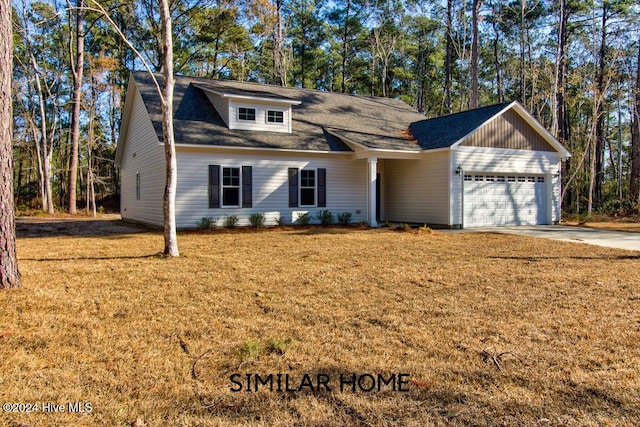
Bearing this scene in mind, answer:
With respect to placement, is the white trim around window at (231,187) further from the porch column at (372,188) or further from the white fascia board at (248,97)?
the porch column at (372,188)

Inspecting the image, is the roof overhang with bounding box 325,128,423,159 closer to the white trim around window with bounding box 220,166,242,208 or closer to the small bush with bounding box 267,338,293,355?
the white trim around window with bounding box 220,166,242,208

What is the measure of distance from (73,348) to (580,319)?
5.06 meters

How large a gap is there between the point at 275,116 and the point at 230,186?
329 centimetres

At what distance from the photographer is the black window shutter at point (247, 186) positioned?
14.5 metres

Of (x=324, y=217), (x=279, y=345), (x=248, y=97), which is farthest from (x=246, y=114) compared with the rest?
(x=279, y=345)

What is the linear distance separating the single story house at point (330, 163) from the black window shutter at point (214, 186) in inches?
1.3

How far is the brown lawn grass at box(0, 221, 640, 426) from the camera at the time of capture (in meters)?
2.87

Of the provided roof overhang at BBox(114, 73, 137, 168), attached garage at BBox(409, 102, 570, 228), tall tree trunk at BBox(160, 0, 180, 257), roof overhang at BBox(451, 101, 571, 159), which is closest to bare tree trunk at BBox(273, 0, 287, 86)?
roof overhang at BBox(114, 73, 137, 168)

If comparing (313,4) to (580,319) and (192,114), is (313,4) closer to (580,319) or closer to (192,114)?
(192,114)

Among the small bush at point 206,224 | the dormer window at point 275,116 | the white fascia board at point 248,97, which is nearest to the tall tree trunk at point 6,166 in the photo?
the small bush at point 206,224

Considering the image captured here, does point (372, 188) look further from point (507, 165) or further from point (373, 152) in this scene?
point (507, 165)

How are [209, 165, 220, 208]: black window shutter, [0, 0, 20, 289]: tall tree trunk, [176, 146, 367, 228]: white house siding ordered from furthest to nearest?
[209, 165, 220, 208]: black window shutter < [176, 146, 367, 228]: white house siding < [0, 0, 20, 289]: tall tree trunk

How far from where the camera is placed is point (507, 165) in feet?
52.4

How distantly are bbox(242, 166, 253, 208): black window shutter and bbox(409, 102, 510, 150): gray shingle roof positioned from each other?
6.38 m
